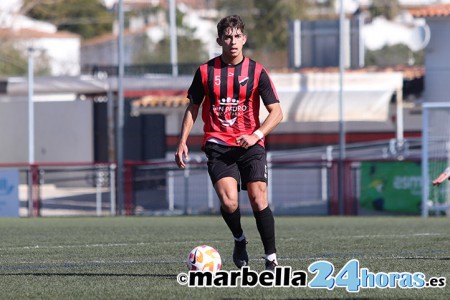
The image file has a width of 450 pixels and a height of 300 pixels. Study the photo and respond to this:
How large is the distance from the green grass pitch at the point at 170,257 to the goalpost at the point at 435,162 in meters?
6.63

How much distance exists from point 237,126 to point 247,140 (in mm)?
265

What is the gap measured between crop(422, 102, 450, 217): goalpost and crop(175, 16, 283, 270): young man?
1416cm

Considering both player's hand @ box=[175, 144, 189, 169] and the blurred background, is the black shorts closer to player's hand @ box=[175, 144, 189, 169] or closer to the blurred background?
player's hand @ box=[175, 144, 189, 169]

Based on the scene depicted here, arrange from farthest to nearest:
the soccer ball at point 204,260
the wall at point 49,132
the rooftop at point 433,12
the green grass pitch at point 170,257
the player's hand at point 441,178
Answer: the wall at point 49,132 → the rooftop at point 433,12 → the player's hand at point 441,178 → the soccer ball at point 204,260 → the green grass pitch at point 170,257

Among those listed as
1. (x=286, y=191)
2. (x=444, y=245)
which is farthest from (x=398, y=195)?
(x=444, y=245)

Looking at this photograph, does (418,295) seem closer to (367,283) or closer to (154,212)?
(367,283)

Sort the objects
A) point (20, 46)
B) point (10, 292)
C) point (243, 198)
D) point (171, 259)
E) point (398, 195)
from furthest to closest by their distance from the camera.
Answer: point (20, 46)
point (243, 198)
point (398, 195)
point (171, 259)
point (10, 292)

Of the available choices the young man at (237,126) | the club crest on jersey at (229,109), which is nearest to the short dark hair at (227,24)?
the young man at (237,126)

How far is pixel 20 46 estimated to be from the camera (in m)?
66.3

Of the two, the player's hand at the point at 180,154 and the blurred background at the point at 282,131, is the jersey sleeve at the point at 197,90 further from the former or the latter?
the blurred background at the point at 282,131

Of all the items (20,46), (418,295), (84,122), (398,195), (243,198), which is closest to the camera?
(418,295)

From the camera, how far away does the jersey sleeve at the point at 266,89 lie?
948 cm

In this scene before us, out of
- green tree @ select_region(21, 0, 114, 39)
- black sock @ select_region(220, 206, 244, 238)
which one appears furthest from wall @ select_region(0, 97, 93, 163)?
green tree @ select_region(21, 0, 114, 39)

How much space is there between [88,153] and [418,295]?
3706 centimetres
